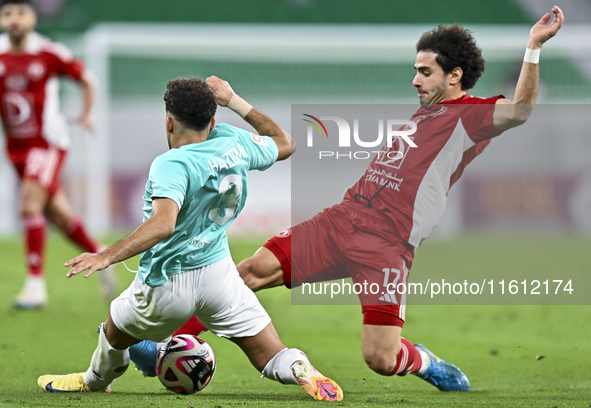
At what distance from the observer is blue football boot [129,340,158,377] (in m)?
4.07

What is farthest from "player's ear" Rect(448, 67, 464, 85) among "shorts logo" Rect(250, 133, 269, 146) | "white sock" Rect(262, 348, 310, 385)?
"white sock" Rect(262, 348, 310, 385)

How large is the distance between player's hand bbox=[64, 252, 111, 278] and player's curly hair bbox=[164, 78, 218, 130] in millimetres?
865

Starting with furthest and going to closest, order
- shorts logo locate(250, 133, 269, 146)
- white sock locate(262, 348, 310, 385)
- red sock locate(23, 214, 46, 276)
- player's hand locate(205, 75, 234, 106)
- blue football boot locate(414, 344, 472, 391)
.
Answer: red sock locate(23, 214, 46, 276) → blue football boot locate(414, 344, 472, 391) → player's hand locate(205, 75, 234, 106) → shorts logo locate(250, 133, 269, 146) → white sock locate(262, 348, 310, 385)

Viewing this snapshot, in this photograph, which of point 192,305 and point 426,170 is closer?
point 192,305

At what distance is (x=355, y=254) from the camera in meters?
4.45

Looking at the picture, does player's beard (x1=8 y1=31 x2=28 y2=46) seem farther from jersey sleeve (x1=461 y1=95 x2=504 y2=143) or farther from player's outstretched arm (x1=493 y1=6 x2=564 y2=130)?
player's outstretched arm (x1=493 y1=6 x2=564 y2=130)

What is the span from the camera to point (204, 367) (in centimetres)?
386

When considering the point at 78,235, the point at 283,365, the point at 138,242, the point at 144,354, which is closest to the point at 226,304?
the point at 283,365

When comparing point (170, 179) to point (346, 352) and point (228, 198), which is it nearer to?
point (228, 198)

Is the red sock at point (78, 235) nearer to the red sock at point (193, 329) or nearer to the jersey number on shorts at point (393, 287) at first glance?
the red sock at point (193, 329)

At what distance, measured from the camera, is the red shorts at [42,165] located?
7.91 meters

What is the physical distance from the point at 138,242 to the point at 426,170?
199 centimetres

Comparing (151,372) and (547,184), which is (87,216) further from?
(151,372)

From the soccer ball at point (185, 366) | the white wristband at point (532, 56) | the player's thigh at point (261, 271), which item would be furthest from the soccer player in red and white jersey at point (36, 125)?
the white wristband at point (532, 56)
